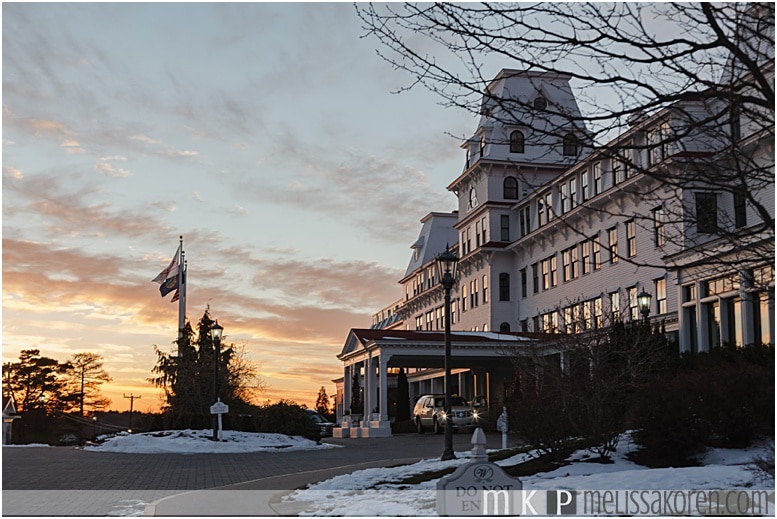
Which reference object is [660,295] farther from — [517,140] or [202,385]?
[517,140]

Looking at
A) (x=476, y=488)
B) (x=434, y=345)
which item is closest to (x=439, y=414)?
(x=434, y=345)

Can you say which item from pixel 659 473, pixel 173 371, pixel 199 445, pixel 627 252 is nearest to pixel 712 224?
pixel 659 473

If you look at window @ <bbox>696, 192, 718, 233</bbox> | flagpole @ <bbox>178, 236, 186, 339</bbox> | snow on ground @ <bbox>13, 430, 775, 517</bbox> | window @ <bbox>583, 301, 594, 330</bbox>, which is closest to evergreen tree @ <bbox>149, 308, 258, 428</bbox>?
flagpole @ <bbox>178, 236, 186, 339</bbox>

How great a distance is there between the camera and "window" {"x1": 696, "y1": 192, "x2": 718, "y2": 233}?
30.9ft

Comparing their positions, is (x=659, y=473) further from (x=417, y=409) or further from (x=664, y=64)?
(x=417, y=409)

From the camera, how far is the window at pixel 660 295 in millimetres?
38125

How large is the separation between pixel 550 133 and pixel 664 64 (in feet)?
4.09

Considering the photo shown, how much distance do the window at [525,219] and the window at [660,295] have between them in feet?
47.6

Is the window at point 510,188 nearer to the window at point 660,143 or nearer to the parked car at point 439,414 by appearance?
the parked car at point 439,414

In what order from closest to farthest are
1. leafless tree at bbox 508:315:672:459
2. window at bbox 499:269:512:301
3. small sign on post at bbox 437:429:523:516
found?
small sign on post at bbox 437:429:523:516 < leafless tree at bbox 508:315:672:459 < window at bbox 499:269:512:301

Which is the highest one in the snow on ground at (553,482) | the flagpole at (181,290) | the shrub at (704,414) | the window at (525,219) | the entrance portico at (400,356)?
the window at (525,219)

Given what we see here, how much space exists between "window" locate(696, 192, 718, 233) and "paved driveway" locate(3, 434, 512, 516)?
28.7ft

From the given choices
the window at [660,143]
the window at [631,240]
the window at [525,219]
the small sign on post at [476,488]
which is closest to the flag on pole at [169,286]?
the window at [525,219]

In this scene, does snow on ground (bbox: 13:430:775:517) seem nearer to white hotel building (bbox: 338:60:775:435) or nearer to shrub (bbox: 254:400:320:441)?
white hotel building (bbox: 338:60:775:435)
